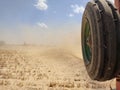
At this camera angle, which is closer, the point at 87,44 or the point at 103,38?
the point at 103,38

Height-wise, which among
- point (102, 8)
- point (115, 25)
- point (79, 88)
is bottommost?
point (79, 88)

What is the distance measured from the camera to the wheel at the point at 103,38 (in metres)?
3.59

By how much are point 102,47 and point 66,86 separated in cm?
1020

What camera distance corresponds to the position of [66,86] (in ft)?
44.6

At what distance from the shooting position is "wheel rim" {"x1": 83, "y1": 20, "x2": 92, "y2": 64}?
157 inches

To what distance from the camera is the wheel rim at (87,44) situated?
13.1ft

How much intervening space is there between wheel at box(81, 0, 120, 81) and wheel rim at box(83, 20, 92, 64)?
0.08 metres

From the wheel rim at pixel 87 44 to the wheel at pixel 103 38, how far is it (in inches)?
3.1

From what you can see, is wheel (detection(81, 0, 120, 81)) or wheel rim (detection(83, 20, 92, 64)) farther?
wheel rim (detection(83, 20, 92, 64))

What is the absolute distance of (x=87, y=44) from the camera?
4098mm

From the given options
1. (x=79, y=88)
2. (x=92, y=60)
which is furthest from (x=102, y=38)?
(x=79, y=88)

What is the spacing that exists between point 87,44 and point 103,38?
0.55 m

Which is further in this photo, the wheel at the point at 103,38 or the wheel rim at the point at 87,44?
the wheel rim at the point at 87,44

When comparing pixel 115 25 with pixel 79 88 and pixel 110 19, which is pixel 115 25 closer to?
pixel 110 19
